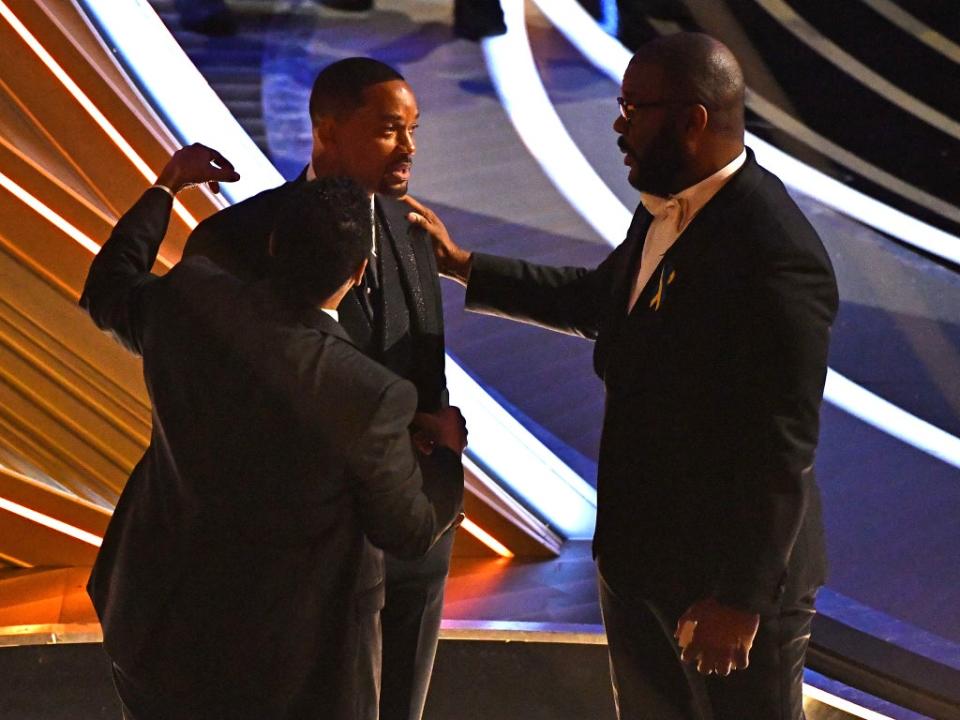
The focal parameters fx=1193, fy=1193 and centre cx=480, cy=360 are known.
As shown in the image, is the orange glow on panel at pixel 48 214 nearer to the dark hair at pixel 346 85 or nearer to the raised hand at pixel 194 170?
the raised hand at pixel 194 170

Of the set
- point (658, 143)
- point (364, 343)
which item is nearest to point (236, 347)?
point (364, 343)

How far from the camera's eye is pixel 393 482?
1.57 meters

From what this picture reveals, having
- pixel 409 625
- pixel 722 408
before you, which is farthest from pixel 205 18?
pixel 722 408

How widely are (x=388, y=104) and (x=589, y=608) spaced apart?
1732mm

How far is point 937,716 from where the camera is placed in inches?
111

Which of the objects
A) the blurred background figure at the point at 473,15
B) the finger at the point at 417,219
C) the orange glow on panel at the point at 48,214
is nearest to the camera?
the finger at the point at 417,219

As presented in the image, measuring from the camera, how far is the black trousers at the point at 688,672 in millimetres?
1824

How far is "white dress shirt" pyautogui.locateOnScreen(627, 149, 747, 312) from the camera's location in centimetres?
181

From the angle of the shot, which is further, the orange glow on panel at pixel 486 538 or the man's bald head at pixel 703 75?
the orange glow on panel at pixel 486 538

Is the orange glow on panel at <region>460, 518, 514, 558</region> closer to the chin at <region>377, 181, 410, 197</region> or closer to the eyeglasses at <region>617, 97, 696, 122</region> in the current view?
the chin at <region>377, 181, 410, 197</region>

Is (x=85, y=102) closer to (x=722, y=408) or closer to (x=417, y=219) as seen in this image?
(x=417, y=219)

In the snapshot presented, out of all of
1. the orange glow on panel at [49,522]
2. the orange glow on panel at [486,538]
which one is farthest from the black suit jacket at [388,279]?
the orange glow on panel at [486,538]

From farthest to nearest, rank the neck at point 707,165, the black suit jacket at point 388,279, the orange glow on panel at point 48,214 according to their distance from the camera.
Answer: the orange glow on panel at point 48,214 < the black suit jacket at point 388,279 < the neck at point 707,165

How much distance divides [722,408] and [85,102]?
5.73 feet
